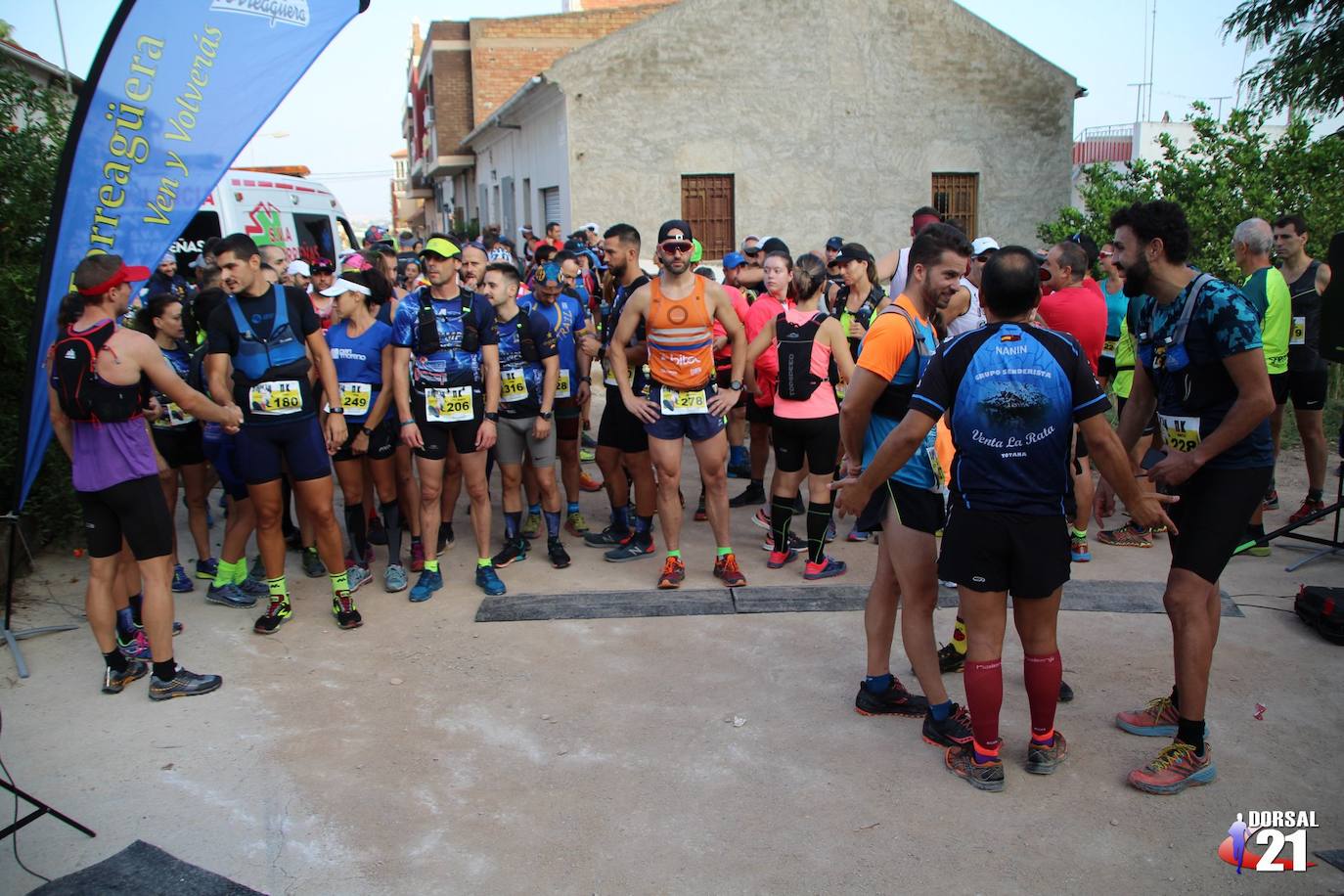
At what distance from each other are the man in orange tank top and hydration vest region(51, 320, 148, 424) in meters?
2.72

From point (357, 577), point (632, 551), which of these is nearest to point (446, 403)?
point (357, 577)

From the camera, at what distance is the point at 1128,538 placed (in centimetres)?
657

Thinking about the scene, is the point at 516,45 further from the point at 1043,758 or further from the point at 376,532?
the point at 1043,758

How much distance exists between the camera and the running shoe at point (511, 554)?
6.46 metres

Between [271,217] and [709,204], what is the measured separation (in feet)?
23.7

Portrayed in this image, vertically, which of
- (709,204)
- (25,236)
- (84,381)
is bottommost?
(84,381)

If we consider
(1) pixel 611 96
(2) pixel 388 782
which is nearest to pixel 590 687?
(2) pixel 388 782

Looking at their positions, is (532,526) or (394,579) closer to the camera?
(394,579)

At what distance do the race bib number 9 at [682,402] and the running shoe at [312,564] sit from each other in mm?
2553

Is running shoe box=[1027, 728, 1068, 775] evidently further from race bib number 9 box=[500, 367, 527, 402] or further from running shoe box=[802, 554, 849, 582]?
race bib number 9 box=[500, 367, 527, 402]

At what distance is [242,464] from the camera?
17.3 ft

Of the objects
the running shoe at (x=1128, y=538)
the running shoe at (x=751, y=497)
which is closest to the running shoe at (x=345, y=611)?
the running shoe at (x=751, y=497)

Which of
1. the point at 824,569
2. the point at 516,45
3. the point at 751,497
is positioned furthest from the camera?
the point at 516,45

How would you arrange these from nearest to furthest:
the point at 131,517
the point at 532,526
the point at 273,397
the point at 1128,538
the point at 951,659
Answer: the point at 131,517 → the point at 951,659 → the point at 273,397 → the point at 1128,538 → the point at 532,526
